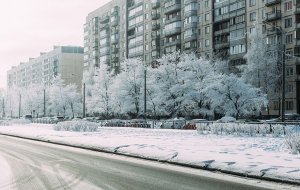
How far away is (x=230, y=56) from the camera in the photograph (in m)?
72.4

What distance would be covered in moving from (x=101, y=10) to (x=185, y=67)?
6759 centimetres

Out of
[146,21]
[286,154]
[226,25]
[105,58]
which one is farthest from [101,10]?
[286,154]

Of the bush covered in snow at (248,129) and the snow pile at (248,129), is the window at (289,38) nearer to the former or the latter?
the snow pile at (248,129)

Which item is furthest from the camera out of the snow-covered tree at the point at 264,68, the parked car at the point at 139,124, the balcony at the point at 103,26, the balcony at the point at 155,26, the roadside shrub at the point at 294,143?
the balcony at the point at 103,26

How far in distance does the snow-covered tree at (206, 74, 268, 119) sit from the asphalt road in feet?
117

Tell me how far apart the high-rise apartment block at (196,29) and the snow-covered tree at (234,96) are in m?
6.51

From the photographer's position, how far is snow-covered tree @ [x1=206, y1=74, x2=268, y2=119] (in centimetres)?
4906

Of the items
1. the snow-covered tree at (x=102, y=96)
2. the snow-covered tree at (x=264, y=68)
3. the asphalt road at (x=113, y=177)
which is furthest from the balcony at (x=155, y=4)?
the asphalt road at (x=113, y=177)

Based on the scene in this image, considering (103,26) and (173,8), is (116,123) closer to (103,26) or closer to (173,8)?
(173,8)

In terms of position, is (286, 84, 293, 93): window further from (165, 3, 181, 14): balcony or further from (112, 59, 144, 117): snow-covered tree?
(165, 3, 181, 14): balcony

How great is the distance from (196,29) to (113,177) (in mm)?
72762

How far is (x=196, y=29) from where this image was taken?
81.9 metres

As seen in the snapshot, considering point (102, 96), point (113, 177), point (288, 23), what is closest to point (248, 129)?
point (113, 177)

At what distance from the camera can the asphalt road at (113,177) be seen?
9.70m
